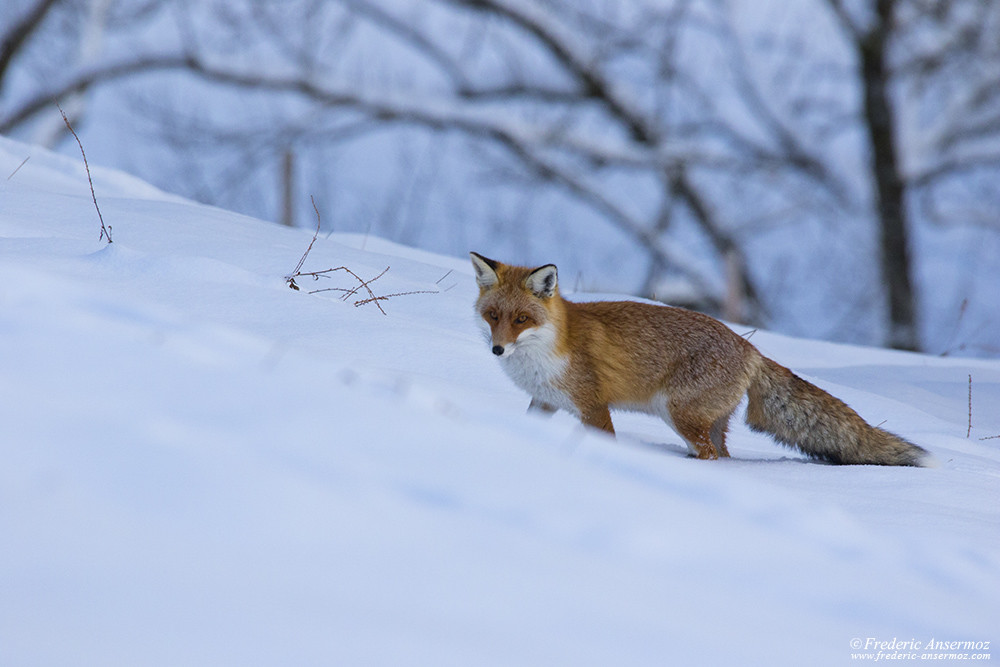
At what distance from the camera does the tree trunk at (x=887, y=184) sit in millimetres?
13227

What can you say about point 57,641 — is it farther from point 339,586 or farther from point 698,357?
point 698,357

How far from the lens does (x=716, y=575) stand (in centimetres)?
169

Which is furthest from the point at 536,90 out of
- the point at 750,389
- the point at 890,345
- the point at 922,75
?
the point at 750,389

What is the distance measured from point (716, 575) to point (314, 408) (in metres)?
0.95

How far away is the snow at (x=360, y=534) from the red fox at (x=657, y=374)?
1592 mm

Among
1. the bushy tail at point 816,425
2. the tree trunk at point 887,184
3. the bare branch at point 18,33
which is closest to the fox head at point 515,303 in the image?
the bushy tail at point 816,425

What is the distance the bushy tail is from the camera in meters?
4.09

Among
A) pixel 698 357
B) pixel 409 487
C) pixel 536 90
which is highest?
pixel 536 90

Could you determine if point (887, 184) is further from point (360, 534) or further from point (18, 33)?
point (18, 33)

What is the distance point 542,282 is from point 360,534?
275 centimetres

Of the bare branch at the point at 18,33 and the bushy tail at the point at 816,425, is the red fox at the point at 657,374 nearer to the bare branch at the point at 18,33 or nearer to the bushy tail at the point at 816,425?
the bushy tail at the point at 816,425

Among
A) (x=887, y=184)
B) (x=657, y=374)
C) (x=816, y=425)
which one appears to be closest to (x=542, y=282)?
(x=657, y=374)

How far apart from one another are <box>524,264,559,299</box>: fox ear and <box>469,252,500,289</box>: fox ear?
232mm

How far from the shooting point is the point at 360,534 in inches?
61.9
